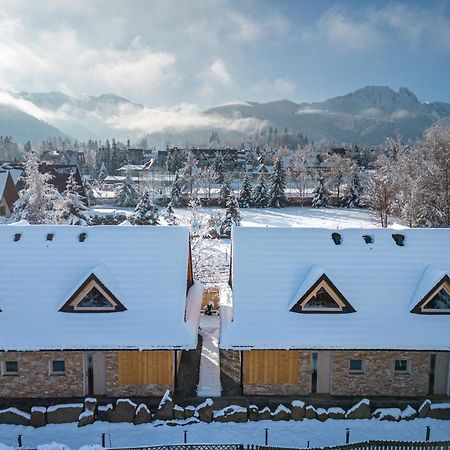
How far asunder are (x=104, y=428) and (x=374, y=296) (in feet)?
33.6

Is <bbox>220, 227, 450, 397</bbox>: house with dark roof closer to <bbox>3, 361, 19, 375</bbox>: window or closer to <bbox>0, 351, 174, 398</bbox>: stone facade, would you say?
<bbox>0, 351, 174, 398</bbox>: stone facade

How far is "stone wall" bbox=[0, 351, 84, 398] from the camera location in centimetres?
1470

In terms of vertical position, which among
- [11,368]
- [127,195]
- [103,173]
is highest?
[103,173]

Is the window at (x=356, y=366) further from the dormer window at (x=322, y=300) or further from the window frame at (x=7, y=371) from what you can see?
the window frame at (x=7, y=371)

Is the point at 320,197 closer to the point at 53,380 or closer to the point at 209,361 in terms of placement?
the point at 209,361

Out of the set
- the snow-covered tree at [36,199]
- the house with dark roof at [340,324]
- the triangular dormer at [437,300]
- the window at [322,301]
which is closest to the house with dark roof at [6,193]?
the snow-covered tree at [36,199]

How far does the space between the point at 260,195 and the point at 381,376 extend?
5063 centimetres

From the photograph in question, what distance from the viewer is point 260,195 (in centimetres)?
6475

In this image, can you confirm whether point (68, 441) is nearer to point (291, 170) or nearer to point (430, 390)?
point (430, 390)

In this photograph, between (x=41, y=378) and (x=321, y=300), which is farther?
(x=321, y=300)

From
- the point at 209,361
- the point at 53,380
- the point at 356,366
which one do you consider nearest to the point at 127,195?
the point at 209,361

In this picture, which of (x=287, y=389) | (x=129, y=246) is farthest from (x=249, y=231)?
(x=287, y=389)

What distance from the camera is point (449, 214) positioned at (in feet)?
121

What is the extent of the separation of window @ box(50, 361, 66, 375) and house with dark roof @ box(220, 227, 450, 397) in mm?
5618
